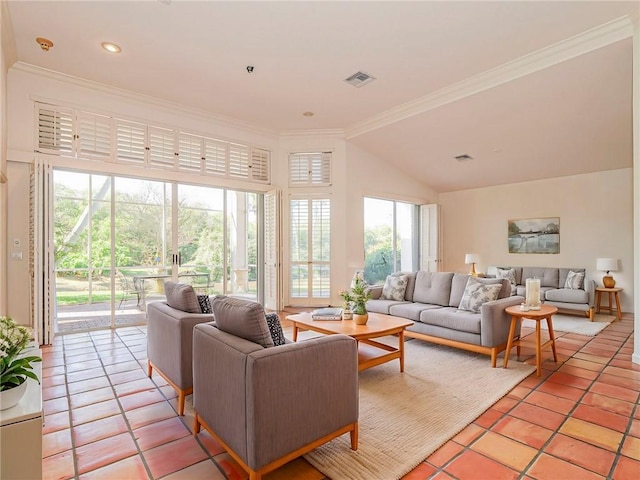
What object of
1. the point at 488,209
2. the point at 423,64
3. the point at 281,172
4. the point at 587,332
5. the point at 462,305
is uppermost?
the point at 423,64

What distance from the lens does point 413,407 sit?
255 cm

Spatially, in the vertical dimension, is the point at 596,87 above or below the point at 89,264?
above

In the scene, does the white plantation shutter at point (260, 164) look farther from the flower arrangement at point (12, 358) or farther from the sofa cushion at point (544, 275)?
the sofa cushion at point (544, 275)

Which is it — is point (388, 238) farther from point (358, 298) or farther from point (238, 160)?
point (358, 298)

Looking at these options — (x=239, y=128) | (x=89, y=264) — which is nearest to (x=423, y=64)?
(x=239, y=128)

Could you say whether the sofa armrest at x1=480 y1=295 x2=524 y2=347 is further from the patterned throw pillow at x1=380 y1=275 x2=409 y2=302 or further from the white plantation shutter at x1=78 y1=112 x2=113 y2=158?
the white plantation shutter at x1=78 y1=112 x2=113 y2=158

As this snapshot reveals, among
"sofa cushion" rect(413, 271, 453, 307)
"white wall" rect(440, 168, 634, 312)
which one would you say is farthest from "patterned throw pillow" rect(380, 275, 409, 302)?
"white wall" rect(440, 168, 634, 312)

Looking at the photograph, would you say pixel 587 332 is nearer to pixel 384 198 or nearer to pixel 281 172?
pixel 384 198

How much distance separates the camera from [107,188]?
5.14 m

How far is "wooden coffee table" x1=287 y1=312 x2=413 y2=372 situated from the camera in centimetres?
309

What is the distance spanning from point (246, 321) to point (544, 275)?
6772 mm

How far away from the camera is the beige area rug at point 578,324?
188 inches

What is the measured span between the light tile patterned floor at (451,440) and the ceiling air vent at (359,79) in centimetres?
396

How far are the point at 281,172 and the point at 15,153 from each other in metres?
3.94
